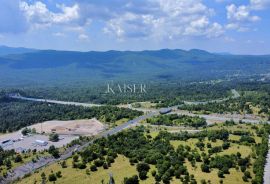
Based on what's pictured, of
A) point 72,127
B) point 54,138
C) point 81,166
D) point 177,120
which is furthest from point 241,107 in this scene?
point 81,166

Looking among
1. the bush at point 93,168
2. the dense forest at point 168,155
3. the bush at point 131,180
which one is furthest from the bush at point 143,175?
the bush at point 93,168

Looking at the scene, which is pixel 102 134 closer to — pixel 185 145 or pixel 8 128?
pixel 185 145

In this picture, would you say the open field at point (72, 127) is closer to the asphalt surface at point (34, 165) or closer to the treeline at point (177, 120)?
Answer: the asphalt surface at point (34, 165)

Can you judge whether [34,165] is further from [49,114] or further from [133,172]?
[49,114]

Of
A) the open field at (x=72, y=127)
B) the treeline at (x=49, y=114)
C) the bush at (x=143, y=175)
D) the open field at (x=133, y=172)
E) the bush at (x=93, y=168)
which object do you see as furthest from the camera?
the treeline at (x=49, y=114)

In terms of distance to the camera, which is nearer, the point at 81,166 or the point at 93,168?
the point at 93,168

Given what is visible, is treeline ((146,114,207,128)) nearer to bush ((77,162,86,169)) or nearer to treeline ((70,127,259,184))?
treeline ((70,127,259,184))

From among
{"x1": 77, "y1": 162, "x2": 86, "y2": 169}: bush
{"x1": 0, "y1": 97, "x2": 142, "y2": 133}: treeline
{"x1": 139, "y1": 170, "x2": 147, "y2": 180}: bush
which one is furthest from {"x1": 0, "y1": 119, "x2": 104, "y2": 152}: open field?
{"x1": 139, "y1": 170, "x2": 147, "y2": 180}: bush
